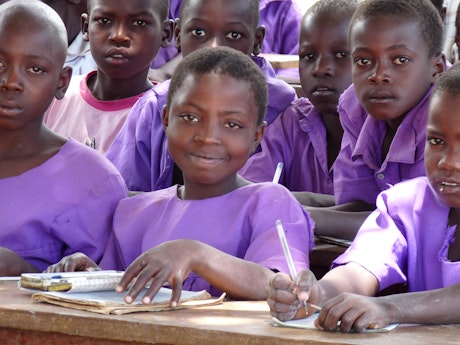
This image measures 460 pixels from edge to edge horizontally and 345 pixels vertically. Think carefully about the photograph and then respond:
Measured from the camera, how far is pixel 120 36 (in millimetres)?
3766

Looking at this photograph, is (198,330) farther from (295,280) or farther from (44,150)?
(44,150)

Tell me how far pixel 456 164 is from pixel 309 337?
2.07ft

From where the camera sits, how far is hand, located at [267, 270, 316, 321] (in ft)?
6.44

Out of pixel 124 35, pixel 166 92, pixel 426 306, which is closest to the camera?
pixel 426 306

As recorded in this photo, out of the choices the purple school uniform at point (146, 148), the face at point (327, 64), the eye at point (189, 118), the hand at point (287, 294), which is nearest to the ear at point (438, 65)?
the face at point (327, 64)

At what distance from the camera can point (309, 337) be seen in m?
1.82

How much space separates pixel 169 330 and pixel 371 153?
1384mm

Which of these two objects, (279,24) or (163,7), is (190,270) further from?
(279,24)

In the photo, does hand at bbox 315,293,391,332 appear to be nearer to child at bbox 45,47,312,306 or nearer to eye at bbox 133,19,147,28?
child at bbox 45,47,312,306

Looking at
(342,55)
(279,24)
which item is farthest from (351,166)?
(279,24)

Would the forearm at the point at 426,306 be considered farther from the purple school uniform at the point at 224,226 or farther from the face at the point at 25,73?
the face at the point at 25,73

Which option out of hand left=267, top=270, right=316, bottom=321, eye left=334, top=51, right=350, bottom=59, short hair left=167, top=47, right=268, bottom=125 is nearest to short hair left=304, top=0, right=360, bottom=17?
eye left=334, top=51, right=350, bottom=59

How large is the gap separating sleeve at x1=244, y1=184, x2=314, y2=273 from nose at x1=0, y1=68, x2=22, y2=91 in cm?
76

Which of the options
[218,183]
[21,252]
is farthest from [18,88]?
[218,183]
